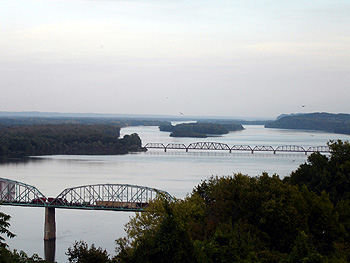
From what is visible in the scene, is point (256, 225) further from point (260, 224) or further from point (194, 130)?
point (194, 130)

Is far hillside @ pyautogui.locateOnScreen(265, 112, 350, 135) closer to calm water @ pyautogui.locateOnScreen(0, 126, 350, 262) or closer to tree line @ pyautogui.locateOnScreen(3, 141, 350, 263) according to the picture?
calm water @ pyautogui.locateOnScreen(0, 126, 350, 262)

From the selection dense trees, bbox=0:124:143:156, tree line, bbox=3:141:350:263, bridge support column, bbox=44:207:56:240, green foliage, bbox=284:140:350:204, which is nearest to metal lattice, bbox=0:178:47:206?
bridge support column, bbox=44:207:56:240

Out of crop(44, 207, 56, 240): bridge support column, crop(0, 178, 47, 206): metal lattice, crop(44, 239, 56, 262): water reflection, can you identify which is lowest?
crop(44, 239, 56, 262): water reflection

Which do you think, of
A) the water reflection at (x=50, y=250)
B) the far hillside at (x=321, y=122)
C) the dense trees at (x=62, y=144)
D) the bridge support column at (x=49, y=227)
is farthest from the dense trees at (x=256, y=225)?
the far hillside at (x=321, y=122)

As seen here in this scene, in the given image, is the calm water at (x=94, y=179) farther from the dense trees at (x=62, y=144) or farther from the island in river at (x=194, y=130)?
the island in river at (x=194, y=130)

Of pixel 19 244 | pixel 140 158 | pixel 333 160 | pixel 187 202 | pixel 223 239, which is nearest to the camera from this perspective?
pixel 223 239

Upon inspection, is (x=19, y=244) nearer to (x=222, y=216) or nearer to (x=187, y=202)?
(x=187, y=202)

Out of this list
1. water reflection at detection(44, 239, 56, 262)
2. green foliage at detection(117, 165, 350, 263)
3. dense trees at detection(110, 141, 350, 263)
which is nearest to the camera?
dense trees at detection(110, 141, 350, 263)

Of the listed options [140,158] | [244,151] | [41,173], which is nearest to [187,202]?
[41,173]
